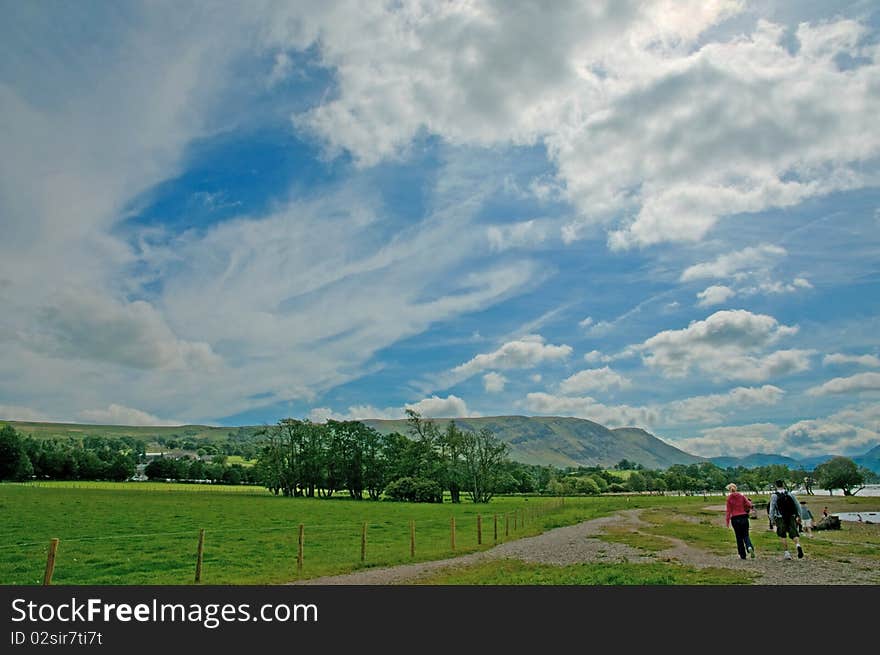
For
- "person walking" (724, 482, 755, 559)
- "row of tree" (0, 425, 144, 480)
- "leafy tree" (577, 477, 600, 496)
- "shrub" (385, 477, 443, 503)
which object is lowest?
"leafy tree" (577, 477, 600, 496)

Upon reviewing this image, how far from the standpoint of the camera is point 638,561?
2355 cm

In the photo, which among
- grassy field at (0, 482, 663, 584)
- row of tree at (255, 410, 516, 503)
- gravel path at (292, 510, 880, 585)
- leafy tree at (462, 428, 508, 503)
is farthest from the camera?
leafy tree at (462, 428, 508, 503)

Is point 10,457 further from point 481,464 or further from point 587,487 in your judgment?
point 587,487

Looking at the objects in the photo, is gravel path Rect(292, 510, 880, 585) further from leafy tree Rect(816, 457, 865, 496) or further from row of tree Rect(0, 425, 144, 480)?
leafy tree Rect(816, 457, 865, 496)

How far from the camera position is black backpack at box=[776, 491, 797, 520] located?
22.3 m

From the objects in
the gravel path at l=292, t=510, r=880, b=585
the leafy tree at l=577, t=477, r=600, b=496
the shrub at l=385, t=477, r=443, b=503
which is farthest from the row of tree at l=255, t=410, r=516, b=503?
the gravel path at l=292, t=510, r=880, b=585

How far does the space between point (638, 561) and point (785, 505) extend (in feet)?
18.8

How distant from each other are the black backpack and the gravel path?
1.66 metres

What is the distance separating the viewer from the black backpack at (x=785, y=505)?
2228cm

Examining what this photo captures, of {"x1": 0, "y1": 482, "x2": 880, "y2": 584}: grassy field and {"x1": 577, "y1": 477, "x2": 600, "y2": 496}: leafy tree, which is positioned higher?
{"x1": 0, "y1": 482, "x2": 880, "y2": 584}: grassy field

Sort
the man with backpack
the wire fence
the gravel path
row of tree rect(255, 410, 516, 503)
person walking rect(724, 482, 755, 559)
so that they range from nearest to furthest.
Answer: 1. the gravel path
2. person walking rect(724, 482, 755, 559)
3. the wire fence
4. the man with backpack
5. row of tree rect(255, 410, 516, 503)
